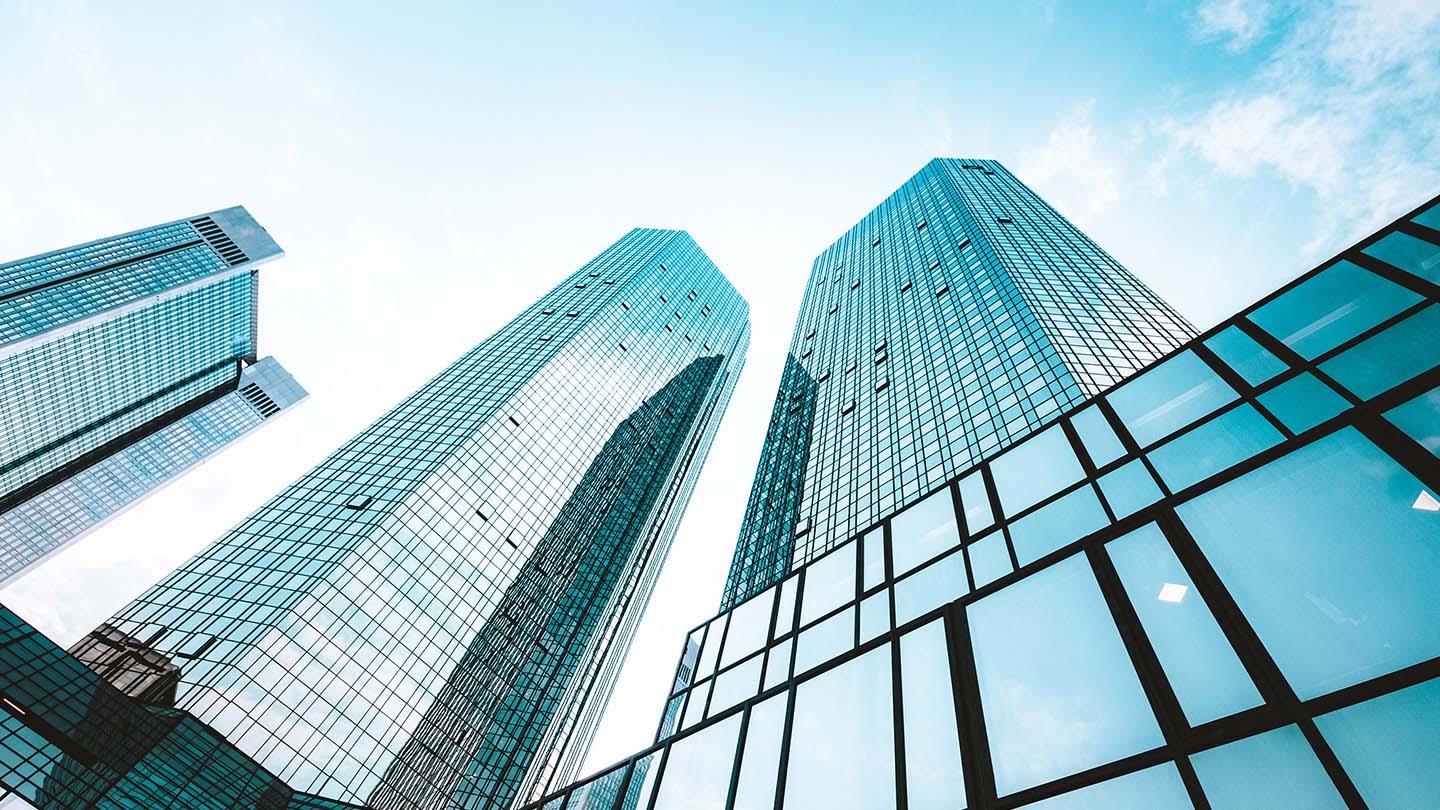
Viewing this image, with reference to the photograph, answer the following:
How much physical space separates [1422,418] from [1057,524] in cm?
430

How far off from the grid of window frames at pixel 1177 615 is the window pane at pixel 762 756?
0.05m

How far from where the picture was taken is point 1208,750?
563 cm

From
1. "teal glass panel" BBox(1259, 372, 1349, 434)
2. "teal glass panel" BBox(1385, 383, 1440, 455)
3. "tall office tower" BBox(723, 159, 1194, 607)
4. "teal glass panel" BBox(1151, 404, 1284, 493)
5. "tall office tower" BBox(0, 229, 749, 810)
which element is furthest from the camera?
"tall office tower" BBox(0, 229, 749, 810)

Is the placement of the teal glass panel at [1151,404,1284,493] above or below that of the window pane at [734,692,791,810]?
above

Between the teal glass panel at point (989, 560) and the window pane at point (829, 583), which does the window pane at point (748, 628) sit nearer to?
the window pane at point (829, 583)

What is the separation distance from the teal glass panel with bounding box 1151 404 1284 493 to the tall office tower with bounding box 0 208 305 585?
156 m

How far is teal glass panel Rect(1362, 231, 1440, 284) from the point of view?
27.3 ft

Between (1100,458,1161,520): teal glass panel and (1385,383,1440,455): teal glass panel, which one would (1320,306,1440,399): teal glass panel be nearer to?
(1385,383,1440,455): teal glass panel

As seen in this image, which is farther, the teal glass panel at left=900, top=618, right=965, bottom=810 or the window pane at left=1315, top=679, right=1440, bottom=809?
the teal glass panel at left=900, top=618, right=965, bottom=810

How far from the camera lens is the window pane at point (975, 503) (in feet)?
38.9

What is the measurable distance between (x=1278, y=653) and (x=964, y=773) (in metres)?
3.41

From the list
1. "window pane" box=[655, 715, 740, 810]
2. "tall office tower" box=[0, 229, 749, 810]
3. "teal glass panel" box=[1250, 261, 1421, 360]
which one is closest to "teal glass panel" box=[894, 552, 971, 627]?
"window pane" box=[655, 715, 740, 810]

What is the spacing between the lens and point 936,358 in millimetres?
52938

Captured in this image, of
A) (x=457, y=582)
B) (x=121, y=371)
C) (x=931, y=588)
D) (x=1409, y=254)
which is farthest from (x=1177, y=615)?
(x=121, y=371)
